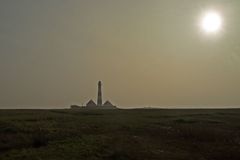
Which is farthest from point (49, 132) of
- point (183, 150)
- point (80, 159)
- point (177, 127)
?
point (177, 127)

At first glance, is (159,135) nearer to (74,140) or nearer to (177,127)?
(177,127)

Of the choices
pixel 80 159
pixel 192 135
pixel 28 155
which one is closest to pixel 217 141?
pixel 192 135

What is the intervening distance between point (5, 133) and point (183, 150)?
1354 cm

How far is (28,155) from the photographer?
22156mm

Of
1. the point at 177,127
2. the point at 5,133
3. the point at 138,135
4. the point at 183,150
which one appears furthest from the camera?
the point at 177,127

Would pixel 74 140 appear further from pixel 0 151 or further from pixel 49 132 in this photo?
pixel 0 151

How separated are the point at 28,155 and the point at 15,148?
3000 millimetres

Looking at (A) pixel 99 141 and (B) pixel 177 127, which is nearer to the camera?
(A) pixel 99 141

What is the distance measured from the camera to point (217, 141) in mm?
29891

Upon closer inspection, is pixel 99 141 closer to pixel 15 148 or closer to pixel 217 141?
pixel 15 148

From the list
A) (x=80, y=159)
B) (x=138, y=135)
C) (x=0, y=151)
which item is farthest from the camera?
(x=138, y=135)

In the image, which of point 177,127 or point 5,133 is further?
point 177,127

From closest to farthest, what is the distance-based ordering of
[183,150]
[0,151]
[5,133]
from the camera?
[0,151]
[183,150]
[5,133]

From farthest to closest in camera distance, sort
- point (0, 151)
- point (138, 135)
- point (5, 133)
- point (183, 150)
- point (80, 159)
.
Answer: point (138, 135) < point (5, 133) < point (183, 150) < point (0, 151) < point (80, 159)
